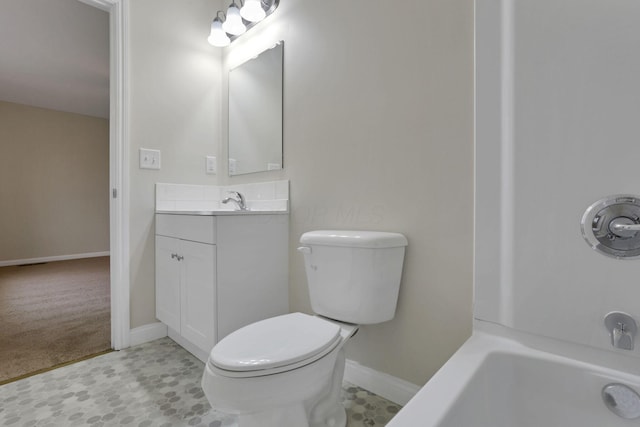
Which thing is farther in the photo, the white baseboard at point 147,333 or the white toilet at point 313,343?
the white baseboard at point 147,333

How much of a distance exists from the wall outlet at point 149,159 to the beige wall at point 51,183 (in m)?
3.93

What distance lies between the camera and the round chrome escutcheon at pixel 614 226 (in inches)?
26.0

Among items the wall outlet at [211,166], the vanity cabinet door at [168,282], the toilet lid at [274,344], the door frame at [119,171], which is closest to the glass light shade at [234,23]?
the door frame at [119,171]

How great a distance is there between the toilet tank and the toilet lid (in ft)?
0.51

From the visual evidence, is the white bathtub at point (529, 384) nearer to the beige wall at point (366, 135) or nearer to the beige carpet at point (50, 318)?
the beige wall at point (366, 135)

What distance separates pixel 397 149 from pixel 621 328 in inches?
33.9

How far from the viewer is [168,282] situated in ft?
5.71

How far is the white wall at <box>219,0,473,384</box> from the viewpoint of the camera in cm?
111

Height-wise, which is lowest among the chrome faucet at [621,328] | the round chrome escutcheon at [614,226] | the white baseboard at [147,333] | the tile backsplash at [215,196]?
the white baseboard at [147,333]

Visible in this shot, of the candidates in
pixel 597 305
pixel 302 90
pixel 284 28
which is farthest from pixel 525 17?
pixel 284 28

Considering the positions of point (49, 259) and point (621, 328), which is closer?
point (621, 328)

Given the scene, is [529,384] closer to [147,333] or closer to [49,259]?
[147,333]

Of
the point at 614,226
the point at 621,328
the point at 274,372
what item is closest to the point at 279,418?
the point at 274,372

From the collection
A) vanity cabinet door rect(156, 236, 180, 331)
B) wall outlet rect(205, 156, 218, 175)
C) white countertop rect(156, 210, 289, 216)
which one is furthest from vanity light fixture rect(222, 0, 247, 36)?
vanity cabinet door rect(156, 236, 180, 331)
